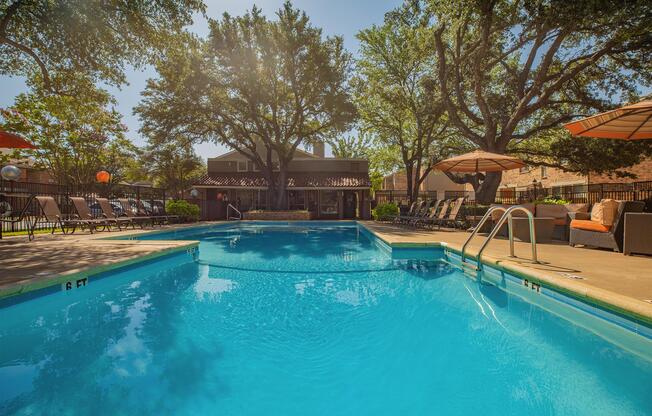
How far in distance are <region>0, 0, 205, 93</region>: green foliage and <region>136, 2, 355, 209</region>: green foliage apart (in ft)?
17.1

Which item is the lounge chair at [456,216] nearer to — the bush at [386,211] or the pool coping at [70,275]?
the bush at [386,211]

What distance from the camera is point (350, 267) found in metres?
6.45

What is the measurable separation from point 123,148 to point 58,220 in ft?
70.7

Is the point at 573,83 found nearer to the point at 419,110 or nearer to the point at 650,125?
the point at 419,110

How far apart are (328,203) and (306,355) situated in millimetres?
22024

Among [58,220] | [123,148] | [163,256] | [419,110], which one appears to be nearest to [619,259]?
[163,256]

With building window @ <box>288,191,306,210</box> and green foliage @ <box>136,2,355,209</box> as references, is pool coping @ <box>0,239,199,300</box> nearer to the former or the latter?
green foliage @ <box>136,2,355,209</box>

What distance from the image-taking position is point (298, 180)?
24.2m

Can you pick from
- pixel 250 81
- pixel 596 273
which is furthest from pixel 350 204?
pixel 596 273

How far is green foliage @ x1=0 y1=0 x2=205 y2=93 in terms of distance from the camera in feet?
29.8

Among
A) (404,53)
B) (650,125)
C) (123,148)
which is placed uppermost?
(404,53)

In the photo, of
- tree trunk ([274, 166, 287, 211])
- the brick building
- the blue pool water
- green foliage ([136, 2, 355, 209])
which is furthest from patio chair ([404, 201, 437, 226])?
tree trunk ([274, 166, 287, 211])

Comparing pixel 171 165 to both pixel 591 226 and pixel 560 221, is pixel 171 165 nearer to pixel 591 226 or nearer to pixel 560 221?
pixel 560 221

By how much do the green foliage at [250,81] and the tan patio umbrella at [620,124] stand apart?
14287mm
